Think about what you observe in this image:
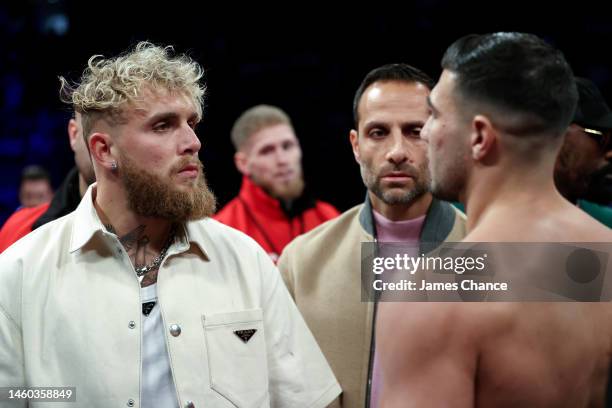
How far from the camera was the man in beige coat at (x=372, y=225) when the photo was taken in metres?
2.22

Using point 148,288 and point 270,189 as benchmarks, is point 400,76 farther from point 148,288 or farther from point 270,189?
point 270,189

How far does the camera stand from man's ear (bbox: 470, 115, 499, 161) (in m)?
1.45

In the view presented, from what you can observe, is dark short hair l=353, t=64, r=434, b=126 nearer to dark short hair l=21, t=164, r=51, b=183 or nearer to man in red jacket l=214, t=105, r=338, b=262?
man in red jacket l=214, t=105, r=338, b=262

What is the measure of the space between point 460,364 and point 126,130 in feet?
3.51

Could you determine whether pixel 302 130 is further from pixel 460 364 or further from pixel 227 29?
pixel 460 364


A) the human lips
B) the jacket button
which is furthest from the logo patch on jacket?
the human lips

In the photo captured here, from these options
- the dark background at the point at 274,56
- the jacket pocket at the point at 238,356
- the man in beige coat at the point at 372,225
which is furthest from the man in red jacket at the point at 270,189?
the jacket pocket at the point at 238,356

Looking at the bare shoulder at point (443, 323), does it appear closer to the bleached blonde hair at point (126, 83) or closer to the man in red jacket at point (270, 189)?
the bleached blonde hair at point (126, 83)

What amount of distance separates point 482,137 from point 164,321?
87cm

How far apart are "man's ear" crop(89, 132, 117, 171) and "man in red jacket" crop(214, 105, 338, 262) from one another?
1963mm

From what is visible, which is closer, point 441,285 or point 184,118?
point 441,285

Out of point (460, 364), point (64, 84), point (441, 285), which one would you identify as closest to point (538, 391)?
point (460, 364)

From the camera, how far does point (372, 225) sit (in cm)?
236

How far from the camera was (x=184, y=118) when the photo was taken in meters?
1.94
